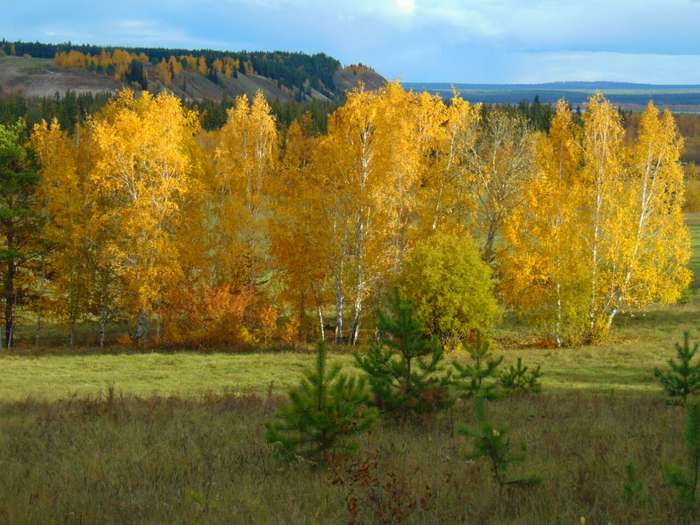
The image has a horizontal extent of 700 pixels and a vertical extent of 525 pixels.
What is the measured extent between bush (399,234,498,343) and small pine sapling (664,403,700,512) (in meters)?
20.1

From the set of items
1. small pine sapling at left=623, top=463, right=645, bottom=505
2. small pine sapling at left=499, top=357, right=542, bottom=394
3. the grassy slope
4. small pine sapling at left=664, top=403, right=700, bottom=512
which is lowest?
the grassy slope

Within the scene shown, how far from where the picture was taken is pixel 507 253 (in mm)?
32906

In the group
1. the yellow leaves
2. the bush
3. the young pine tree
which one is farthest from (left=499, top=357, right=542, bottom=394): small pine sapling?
the yellow leaves

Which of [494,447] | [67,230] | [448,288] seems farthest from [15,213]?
[494,447]

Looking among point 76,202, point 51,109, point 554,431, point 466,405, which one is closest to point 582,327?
point 466,405

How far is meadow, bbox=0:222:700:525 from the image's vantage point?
661 cm

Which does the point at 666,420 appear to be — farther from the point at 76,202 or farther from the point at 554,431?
the point at 76,202

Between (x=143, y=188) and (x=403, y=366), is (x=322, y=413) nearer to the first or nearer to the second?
(x=403, y=366)

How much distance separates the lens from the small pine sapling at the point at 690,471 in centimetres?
593

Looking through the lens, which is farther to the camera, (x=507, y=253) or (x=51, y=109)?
(x=51, y=109)

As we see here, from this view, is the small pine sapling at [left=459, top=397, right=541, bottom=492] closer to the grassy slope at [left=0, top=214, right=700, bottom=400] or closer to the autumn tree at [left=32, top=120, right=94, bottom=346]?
the grassy slope at [left=0, top=214, right=700, bottom=400]

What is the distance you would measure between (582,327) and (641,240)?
4938 mm

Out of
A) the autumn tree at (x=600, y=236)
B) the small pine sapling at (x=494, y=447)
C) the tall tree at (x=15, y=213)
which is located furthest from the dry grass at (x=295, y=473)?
the tall tree at (x=15, y=213)

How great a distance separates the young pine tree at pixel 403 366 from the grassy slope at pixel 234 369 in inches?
315
